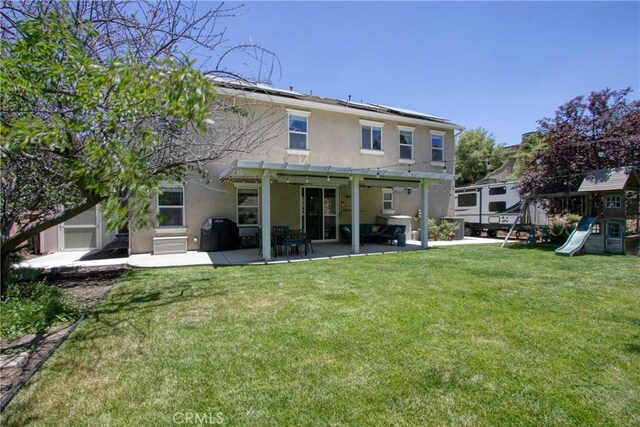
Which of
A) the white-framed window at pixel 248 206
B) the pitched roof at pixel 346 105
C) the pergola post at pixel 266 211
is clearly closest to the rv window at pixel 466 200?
the pitched roof at pixel 346 105

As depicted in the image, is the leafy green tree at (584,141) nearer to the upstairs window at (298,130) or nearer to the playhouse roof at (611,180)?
the playhouse roof at (611,180)

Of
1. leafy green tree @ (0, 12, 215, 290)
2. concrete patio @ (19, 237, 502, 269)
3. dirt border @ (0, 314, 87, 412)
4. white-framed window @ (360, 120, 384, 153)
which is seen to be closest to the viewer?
leafy green tree @ (0, 12, 215, 290)

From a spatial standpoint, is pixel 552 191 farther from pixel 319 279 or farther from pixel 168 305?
pixel 168 305

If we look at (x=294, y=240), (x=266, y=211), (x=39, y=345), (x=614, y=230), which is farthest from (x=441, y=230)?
(x=39, y=345)

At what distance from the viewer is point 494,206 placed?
17453mm

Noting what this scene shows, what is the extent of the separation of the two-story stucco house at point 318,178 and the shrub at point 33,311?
4737mm

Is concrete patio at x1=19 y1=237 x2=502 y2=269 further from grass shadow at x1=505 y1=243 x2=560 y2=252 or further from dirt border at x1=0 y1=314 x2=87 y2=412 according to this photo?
dirt border at x1=0 y1=314 x2=87 y2=412

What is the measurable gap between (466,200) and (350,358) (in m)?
17.9

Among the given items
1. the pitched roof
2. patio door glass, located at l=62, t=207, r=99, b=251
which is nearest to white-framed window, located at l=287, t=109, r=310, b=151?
the pitched roof

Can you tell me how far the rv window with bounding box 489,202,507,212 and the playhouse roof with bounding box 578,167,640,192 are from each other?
5087 mm

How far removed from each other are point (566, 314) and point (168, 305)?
616 centimetres

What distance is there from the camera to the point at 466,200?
19172mm

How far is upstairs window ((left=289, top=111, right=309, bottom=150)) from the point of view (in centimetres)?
Result: 1315

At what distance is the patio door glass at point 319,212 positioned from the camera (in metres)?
14.0
